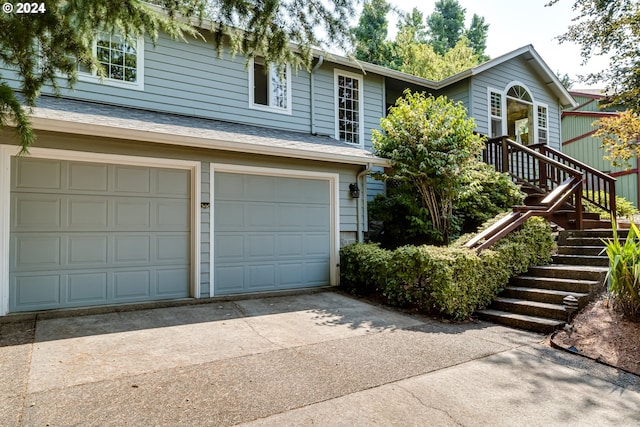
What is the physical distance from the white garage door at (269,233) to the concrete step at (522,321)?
9.62ft

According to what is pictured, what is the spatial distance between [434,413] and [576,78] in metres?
7.79

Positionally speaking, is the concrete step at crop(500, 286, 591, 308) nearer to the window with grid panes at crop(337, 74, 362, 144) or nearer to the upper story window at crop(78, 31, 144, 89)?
the window with grid panes at crop(337, 74, 362, 144)

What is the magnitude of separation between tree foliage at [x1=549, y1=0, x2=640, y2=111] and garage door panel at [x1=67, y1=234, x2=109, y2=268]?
27.5 feet

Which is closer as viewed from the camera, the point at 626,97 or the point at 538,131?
the point at 626,97

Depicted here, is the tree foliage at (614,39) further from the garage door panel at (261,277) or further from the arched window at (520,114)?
the garage door panel at (261,277)

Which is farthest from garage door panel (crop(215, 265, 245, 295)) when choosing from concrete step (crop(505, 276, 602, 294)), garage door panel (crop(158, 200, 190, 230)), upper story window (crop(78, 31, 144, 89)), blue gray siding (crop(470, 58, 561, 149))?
blue gray siding (crop(470, 58, 561, 149))

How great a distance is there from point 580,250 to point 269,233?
5.02 metres

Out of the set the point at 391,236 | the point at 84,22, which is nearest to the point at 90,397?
the point at 84,22

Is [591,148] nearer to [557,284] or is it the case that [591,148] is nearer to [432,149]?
[432,149]

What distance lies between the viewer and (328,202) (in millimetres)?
7141

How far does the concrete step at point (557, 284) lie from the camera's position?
16.2ft

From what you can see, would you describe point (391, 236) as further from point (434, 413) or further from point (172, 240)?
point (434, 413)

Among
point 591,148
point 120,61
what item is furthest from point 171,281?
point 591,148

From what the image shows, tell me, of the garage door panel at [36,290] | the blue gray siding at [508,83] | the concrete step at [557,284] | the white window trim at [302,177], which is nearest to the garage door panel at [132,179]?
the white window trim at [302,177]
